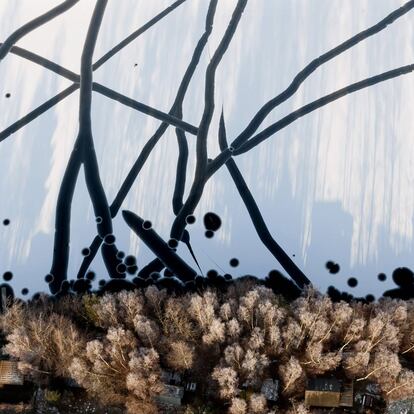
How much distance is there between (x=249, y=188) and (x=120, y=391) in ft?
15.4

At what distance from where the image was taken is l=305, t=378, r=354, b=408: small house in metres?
7.81

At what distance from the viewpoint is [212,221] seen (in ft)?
34.4

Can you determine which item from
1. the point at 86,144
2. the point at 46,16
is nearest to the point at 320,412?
the point at 86,144

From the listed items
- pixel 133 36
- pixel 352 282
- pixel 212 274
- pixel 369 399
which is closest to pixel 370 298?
pixel 352 282

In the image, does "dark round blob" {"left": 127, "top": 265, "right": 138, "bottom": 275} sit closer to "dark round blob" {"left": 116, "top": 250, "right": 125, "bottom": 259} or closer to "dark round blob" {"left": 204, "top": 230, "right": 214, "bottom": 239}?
"dark round blob" {"left": 116, "top": 250, "right": 125, "bottom": 259}

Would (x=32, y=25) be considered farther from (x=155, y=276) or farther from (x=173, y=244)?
(x=155, y=276)

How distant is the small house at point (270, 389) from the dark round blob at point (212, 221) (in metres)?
3.44

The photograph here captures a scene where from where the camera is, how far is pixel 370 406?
26.1 ft

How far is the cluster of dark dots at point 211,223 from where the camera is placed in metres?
10.4

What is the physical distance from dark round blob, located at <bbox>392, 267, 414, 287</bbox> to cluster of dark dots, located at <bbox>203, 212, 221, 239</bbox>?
11.4 ft

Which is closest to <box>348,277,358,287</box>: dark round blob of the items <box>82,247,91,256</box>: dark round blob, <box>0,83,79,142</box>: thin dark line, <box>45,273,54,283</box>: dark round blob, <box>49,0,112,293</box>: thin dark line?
<box>49,0,112,293</box>: thin dark line

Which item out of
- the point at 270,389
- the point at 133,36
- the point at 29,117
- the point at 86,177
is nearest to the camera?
the point at 270,389

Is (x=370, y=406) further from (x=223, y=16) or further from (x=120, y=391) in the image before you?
(x=223, y=16)

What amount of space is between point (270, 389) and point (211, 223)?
3.64m
